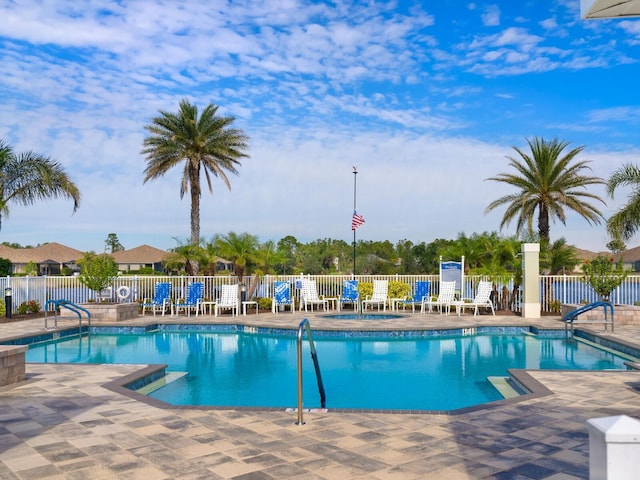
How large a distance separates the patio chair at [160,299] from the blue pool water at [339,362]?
309 cm

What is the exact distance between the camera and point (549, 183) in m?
21.8

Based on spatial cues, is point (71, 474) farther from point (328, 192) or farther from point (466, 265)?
point (328, 192)

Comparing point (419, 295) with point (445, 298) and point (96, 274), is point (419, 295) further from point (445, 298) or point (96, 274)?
point (96, 274)

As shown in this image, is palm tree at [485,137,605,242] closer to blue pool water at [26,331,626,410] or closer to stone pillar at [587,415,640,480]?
blue pool water at [26,331,626,410]

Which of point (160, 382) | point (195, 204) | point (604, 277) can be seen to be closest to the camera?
point (160, 382)

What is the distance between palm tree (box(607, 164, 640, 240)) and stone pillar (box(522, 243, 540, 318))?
3.37m

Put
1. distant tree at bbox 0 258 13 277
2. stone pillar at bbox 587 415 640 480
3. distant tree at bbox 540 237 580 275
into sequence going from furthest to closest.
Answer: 1. distant tree at bbox 0 258 13 277
2. distant tree at bbox 540 237 580 275
3. stone pillar at bbox 587 415 640 480

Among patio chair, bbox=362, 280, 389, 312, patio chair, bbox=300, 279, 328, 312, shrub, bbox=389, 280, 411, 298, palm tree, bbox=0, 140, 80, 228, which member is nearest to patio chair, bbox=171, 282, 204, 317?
patio chair, bbox=300, 279, 328, 312

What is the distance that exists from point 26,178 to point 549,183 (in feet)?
61.7

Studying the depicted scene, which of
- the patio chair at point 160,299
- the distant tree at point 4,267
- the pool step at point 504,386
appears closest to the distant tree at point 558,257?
the pool step at point 504,386

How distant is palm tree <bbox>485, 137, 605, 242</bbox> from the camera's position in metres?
21.5

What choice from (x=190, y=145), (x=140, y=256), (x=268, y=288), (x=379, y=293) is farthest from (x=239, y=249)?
(x=140, y=256)

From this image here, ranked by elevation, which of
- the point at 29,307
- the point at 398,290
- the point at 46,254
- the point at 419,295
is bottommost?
the point at 29,307

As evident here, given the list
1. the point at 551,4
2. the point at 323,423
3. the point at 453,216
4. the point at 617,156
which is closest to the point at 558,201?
the point at 617,156
